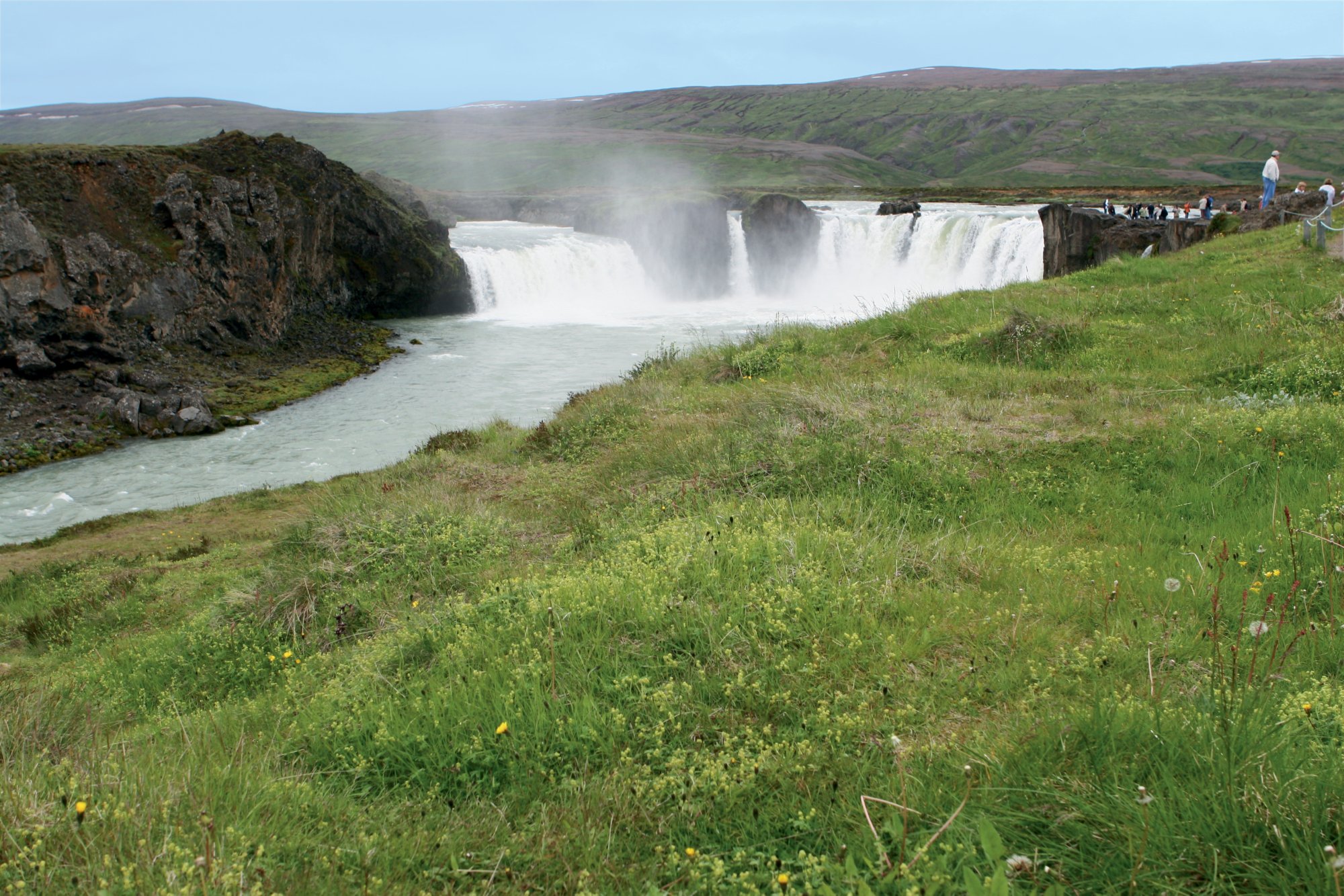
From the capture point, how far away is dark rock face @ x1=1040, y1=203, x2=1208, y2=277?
28312 mm

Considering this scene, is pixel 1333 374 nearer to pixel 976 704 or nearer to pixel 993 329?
pixel 993 329

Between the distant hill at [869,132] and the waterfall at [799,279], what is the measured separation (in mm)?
51572

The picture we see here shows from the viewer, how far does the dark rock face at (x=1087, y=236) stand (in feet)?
92.9

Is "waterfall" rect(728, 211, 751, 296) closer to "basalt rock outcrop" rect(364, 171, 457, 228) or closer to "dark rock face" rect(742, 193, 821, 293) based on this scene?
"dark rock face" rect(742, 193, 821, 293)

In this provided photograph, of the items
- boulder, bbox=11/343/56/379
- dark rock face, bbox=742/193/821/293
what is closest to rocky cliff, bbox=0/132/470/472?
boulder, bbox=11/343/56/379

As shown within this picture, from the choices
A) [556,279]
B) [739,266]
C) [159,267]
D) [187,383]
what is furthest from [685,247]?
[187,383]

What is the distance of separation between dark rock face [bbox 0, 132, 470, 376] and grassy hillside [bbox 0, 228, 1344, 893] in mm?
18034

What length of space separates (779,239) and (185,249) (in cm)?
2895

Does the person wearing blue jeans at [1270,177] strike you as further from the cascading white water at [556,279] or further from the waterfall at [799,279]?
the cascading white water at [556,279]

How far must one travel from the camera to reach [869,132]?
501 feet

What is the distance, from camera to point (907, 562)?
529 cm

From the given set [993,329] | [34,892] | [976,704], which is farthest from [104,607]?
[993,329]

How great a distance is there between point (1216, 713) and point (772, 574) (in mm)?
2296

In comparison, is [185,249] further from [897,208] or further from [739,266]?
[897,208]
